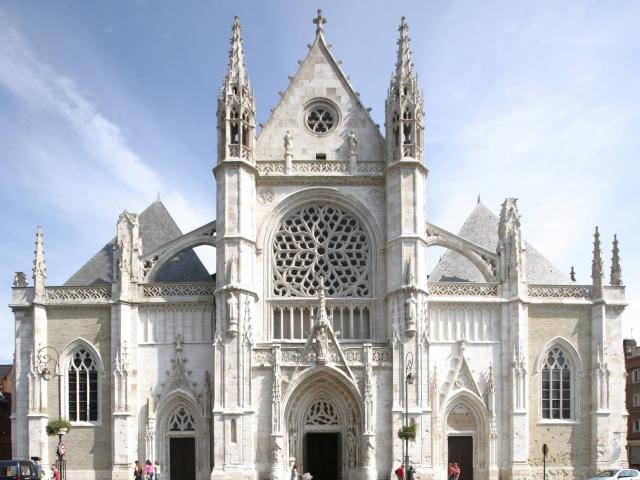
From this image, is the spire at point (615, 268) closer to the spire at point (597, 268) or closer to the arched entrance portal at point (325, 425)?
the spire at point (597, 268)

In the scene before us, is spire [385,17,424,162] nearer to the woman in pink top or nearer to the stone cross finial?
the stone cross finial

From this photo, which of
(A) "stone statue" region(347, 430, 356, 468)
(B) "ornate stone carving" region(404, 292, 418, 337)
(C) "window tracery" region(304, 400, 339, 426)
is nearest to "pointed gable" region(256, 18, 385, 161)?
(B) "ornate stone carving" region(404, 292, 418, 337)

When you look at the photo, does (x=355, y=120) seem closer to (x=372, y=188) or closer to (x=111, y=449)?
(x=372, y=188)

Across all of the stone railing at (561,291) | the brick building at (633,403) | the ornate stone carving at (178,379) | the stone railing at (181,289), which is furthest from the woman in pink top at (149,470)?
the brick building at (633,403)

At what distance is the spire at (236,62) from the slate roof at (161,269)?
27.7 feet

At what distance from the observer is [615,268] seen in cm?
3391

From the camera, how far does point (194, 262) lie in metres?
35.2

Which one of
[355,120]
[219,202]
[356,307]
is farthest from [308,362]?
[355,120]

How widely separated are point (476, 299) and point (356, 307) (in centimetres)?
527

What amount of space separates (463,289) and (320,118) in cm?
1021

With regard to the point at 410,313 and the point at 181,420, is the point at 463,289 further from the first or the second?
the point at 181,420

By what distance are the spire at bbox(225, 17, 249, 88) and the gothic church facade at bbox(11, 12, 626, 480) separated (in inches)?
2.7

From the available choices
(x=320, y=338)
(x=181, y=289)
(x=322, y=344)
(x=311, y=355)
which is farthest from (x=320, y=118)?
(x=311, y=355)

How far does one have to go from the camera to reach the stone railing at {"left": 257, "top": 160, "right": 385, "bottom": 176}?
3319 centimetres
